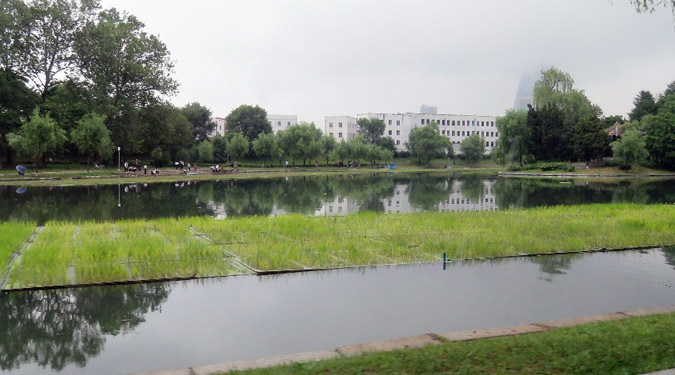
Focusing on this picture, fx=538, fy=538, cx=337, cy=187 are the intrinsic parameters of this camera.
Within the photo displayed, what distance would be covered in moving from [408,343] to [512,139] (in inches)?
3045

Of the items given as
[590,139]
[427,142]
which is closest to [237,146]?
[427,142]

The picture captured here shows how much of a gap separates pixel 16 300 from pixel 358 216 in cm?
1183

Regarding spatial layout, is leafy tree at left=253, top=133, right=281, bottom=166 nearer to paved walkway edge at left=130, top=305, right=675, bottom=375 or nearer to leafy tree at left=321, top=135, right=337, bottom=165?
leafy tree at left=321, top=135, right=337, bottom=165

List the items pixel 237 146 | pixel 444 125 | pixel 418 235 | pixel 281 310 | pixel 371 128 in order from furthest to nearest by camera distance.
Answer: pixel 444 125
pixel 371 128
pixel 237 146
pixel 418 235
pixel 281 310

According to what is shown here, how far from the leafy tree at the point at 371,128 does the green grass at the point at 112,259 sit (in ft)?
376

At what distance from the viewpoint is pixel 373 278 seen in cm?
1052

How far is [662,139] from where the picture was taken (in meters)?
69.6

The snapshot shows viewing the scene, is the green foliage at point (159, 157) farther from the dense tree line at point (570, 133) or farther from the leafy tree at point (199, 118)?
the dense tree line at point (570, 133)

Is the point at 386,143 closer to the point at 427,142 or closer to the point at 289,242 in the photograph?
the point at 427,142

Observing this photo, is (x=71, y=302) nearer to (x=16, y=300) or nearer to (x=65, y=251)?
(x=16, y=300)

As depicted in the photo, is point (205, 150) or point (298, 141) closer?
point (205, 150)

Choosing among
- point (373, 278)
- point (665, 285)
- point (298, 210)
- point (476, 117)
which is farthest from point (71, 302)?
point (476, 117)

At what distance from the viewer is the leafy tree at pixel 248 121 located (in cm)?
10710

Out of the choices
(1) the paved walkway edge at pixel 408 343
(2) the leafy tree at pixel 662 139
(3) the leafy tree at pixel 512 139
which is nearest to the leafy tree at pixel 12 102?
(1) the paved walkway edge at pixel 408 343
